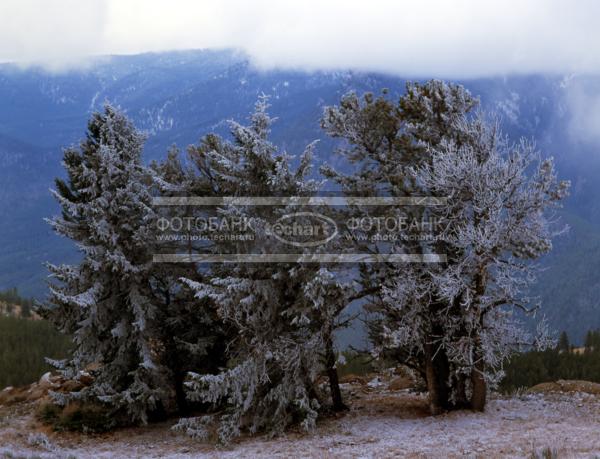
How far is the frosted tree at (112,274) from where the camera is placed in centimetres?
2330

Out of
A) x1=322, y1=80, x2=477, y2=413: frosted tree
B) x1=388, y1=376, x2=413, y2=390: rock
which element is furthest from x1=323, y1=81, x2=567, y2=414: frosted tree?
x1=388, y1=376, x2=413, y2=390: rock

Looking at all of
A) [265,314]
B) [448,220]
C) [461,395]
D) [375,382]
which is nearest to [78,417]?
[265,314]

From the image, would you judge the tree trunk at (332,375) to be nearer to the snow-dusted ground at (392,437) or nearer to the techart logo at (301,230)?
the snow-dusted ground at (392,437)

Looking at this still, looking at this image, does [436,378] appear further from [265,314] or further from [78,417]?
[78,417]

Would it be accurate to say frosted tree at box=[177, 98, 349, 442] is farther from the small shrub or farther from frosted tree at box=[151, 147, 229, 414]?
the small shrub

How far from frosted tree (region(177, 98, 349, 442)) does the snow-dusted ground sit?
1076 millimetres

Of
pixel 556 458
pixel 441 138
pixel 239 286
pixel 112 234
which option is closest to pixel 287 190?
pixel 239 286

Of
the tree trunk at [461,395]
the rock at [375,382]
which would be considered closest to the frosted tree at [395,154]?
the tree trunk at [461,395]

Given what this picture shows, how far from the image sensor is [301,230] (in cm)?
2031

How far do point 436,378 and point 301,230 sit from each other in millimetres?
7640

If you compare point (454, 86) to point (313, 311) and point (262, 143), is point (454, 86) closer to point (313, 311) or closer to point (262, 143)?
point (262, 143)

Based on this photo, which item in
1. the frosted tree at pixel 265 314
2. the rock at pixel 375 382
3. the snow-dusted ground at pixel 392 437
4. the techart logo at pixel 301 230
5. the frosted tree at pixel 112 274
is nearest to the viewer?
the snow-dusted ground at pixel 392 437

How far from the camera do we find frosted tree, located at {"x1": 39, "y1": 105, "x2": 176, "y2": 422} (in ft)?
76.4

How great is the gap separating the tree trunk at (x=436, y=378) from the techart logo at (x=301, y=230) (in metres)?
5.40
